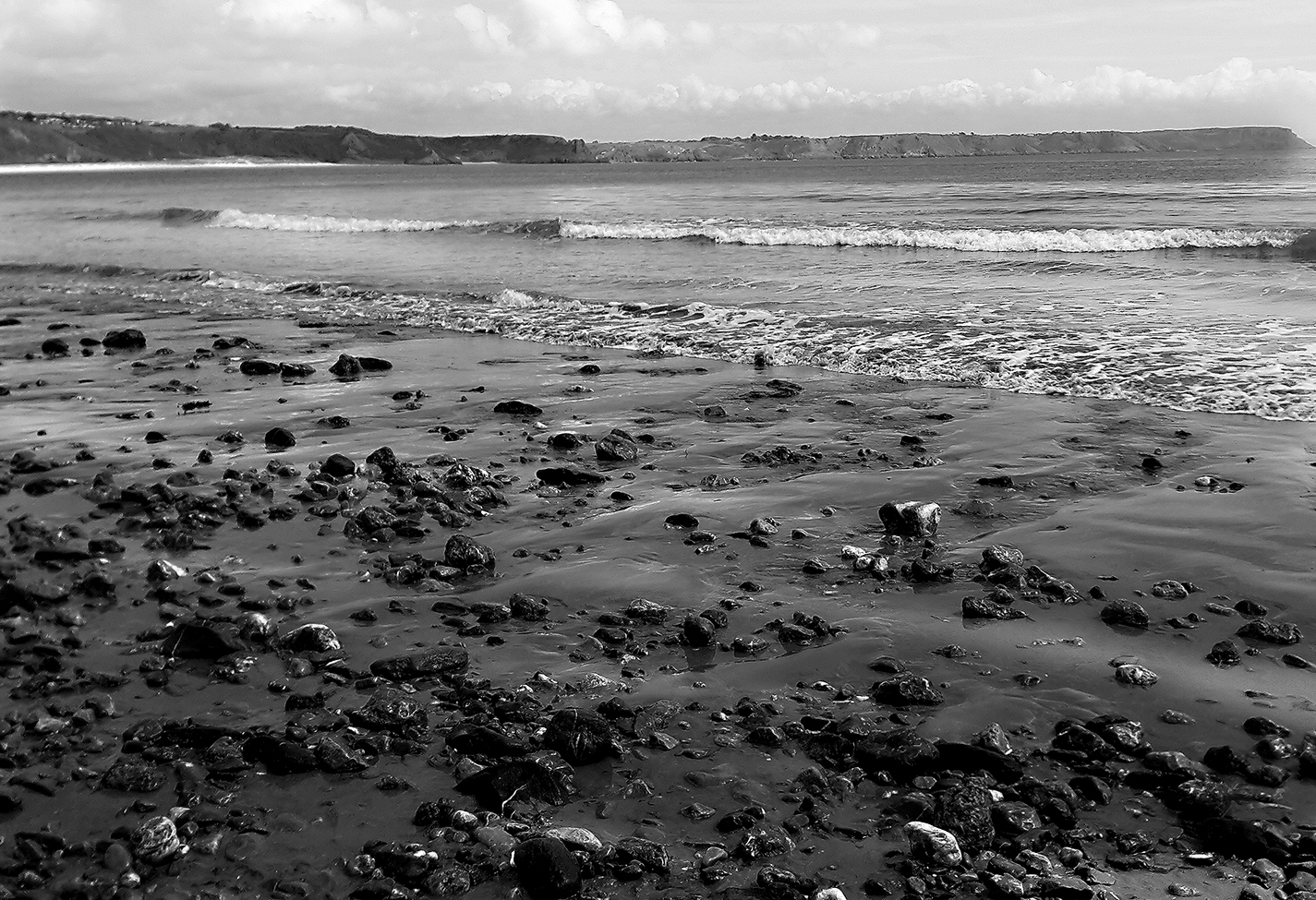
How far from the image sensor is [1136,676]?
191 inches

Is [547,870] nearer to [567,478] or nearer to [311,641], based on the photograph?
[311,641]

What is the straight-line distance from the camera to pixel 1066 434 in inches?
370

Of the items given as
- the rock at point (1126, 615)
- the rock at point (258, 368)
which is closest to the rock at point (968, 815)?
the rock at point (1126, 615)

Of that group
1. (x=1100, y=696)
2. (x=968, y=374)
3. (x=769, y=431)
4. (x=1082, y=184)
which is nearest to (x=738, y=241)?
(x=968, y=374)

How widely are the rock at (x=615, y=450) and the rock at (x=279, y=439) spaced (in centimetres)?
314

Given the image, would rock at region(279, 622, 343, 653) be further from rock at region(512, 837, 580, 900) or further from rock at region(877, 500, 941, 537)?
rock at region(877, 500, 941, 537)

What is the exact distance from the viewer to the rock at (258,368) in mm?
13164

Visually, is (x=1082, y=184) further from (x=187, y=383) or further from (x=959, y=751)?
(x=959, y=751)

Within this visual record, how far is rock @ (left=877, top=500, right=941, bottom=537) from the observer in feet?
22.7

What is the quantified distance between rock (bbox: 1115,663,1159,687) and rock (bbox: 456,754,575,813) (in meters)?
2.86

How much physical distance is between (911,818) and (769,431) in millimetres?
6315

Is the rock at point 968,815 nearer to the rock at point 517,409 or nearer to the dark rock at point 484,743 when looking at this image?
the dark rock at point 484,743

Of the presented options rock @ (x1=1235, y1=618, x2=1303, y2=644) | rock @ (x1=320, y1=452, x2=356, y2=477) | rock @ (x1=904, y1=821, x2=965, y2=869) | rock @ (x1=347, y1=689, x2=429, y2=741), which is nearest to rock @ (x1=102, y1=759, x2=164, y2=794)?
rock @ (x1=347, y1=689, x2=429, y2=741)

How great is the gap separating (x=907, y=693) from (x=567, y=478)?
13.8 ft
